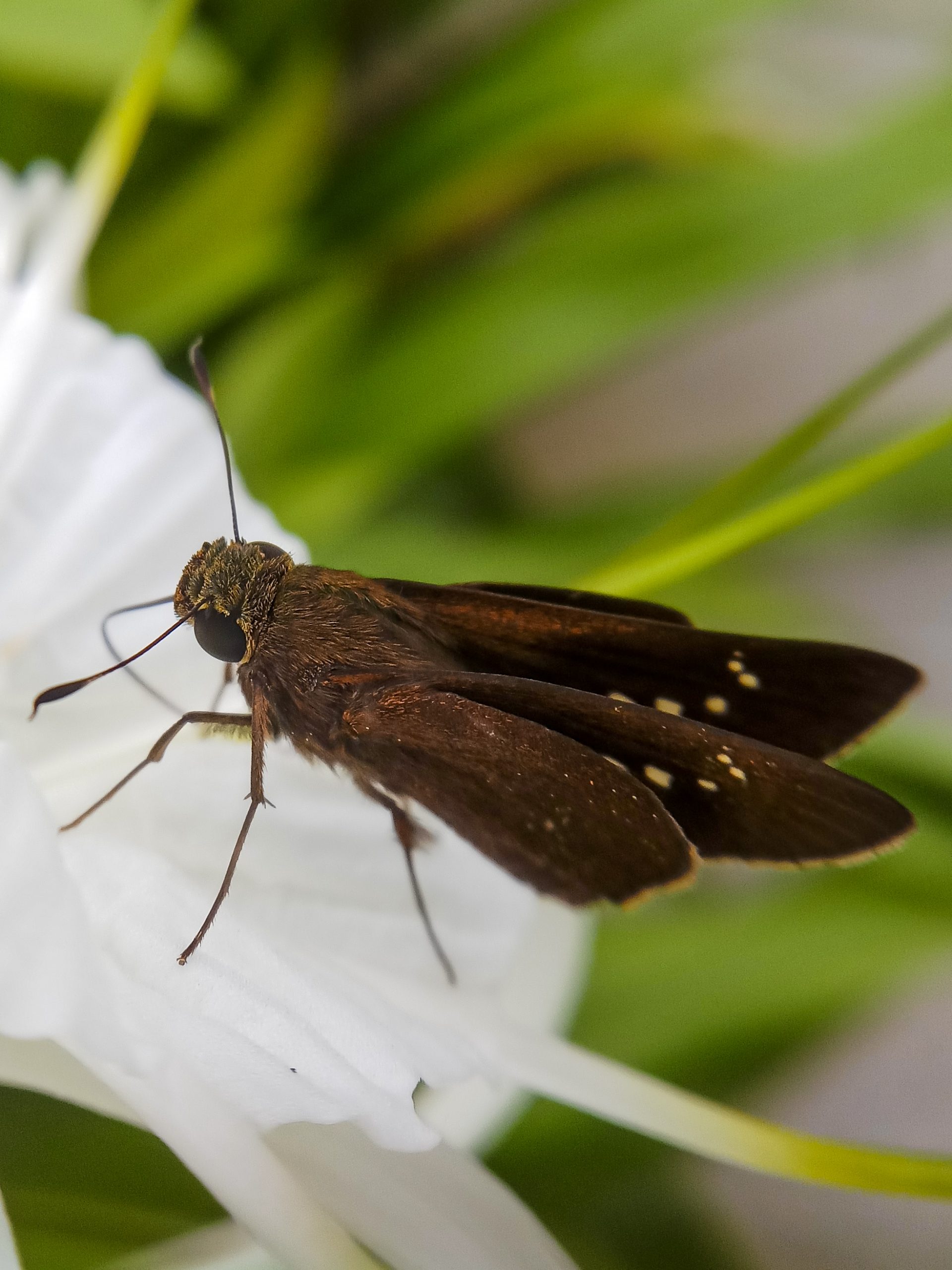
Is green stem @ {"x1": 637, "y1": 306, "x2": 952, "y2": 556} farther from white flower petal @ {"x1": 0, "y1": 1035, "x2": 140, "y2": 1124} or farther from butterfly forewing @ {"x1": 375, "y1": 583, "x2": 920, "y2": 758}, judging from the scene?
Result: white flower petal @ {"x1": 0, "y1": 1035, "x2": 140, "y2": 1124}

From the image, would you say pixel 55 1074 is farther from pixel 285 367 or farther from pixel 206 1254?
pixel 285 367

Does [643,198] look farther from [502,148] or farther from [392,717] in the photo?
[392,717]

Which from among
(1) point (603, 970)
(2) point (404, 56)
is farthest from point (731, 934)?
(2) point (404, 56)

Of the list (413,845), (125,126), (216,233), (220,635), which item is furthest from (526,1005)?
(216,233)

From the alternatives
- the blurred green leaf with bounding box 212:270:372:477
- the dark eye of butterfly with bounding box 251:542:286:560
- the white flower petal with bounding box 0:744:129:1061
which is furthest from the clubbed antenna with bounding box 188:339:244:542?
the blurred green leaf with bounding box 212:270:372:477

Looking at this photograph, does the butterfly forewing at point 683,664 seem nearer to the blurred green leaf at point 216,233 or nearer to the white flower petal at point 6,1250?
the white flower petal at point 6,1250
